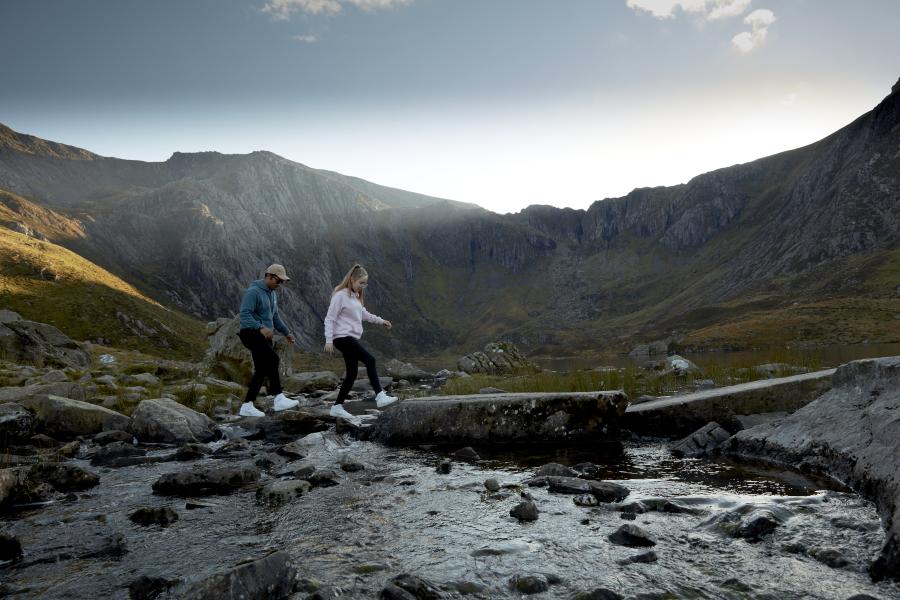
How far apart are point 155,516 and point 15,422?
7.95 meters

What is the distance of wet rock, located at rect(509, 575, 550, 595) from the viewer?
4176 millimetres

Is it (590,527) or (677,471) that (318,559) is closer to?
(590,527)

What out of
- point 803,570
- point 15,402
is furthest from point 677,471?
point 15,402

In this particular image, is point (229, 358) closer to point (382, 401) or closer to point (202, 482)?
point (382, 401)

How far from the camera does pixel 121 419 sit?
13.0m

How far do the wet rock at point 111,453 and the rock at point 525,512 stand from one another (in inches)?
329

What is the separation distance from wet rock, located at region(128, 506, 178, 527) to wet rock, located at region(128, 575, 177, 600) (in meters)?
1.96

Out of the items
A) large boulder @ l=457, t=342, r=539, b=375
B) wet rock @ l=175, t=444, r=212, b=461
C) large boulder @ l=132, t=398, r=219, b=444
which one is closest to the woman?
large boulder @ l=132, t=398, r=219, b=444

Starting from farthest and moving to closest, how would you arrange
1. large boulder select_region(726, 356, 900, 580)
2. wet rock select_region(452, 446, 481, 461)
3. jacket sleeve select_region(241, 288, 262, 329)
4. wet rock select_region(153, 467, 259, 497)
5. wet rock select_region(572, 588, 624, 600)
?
jacket sleeve select_region(241, 288, 262, 329) → wet rock select_region(452, 446, 481, 461) → wet rock select_region(153, 467, 259, 497) → large boulder select_region(726, 356, 900, 580) → wet rock select_region(572, 588, 624, 600)

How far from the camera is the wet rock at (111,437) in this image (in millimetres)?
11742

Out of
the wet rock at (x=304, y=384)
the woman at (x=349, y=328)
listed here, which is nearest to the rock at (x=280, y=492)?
the woman at (x=349, y=328)

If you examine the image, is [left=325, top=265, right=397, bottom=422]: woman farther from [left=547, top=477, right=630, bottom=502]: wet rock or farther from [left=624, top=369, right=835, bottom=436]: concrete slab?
[left=547, top=477, right=630, bottom=502]: wet rock

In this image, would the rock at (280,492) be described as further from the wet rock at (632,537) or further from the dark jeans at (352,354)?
the dark jeans at (352,354)

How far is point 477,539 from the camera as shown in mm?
5359
